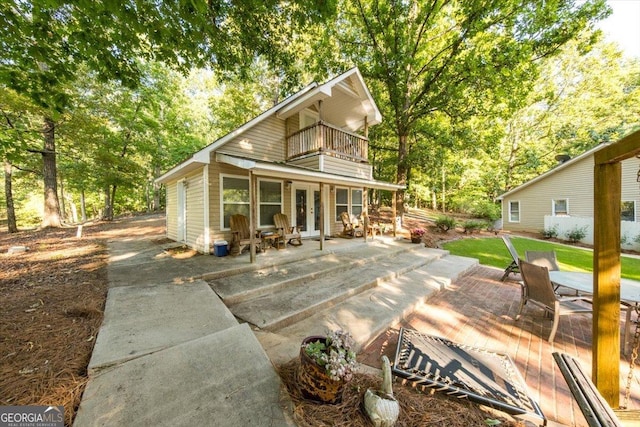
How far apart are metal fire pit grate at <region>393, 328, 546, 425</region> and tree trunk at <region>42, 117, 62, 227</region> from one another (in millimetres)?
14144

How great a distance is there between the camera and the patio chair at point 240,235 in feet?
20.0

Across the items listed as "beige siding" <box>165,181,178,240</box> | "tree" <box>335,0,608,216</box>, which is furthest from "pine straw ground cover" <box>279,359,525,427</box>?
"tree" <box>335,0,608,216</box>

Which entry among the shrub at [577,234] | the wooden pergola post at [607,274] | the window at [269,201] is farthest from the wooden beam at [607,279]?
the shrub at [577,234]

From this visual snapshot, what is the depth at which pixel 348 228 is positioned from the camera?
9.56 meters

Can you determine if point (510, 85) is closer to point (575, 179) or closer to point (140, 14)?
point (575, 179)

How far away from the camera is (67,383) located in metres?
1.86

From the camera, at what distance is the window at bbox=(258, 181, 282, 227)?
7418mm

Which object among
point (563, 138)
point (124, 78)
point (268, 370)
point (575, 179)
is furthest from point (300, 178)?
point (563, 138)

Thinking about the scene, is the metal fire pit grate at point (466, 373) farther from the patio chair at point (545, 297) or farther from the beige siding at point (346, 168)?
the beige siding at point (346, 168)

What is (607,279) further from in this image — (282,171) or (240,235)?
(240,235)

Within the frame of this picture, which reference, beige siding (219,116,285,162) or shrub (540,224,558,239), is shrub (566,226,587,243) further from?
beige siding (219,116,285,162)

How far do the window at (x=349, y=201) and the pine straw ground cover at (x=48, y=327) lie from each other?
305 inches

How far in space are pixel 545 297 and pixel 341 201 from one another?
292 inches

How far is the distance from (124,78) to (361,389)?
240 inches
